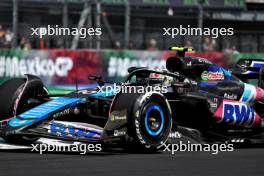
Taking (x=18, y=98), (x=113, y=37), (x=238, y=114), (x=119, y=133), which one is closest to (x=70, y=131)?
(x=119, y=133)

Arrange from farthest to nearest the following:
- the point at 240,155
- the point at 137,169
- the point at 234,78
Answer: the point at 234,78, the point at 240,155, the point at 137,169

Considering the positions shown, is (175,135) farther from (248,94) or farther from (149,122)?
(248,94)

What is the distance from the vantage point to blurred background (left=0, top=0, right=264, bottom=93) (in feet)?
54.8

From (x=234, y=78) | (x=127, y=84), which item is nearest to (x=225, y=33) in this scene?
(x=234, y=78)

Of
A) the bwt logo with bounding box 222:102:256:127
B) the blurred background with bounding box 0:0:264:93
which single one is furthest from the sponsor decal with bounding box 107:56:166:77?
the bwt logo with bounding box 222:102:256:127

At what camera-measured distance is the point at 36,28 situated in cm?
1692

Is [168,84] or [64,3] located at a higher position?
[64,3]

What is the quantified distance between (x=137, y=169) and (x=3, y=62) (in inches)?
411

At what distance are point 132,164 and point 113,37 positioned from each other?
10381 millimetres

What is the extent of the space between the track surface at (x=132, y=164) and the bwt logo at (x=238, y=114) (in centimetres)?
88

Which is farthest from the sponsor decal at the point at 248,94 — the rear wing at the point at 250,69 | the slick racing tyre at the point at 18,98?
the slick racing tyre at the point at 18,98

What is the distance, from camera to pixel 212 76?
1024 cm

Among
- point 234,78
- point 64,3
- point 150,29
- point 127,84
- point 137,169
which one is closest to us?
point 137,169

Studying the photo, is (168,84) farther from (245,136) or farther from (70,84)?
(70,84)
